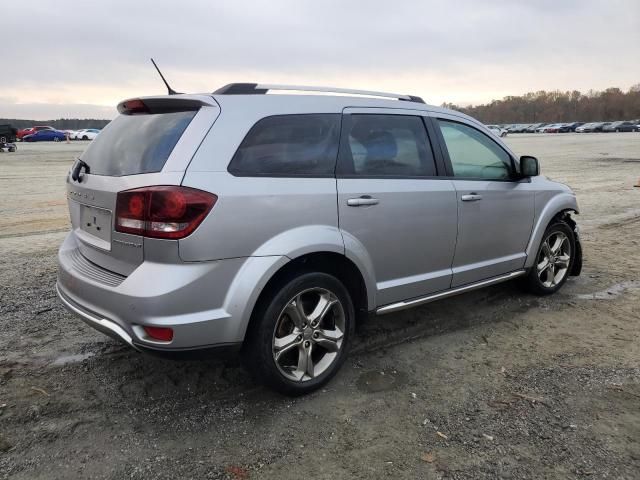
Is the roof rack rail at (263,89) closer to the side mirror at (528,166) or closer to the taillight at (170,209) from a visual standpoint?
the taillight at (170,209)

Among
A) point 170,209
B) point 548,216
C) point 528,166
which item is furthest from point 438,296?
point 170,209

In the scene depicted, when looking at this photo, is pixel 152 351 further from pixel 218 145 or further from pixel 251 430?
pixel 218 145

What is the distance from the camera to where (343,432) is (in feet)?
9.87

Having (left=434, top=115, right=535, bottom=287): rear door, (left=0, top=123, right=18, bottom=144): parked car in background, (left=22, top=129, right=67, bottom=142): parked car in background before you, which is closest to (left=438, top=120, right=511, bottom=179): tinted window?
(left=434, top=115, right=535, bottom=287): rear door

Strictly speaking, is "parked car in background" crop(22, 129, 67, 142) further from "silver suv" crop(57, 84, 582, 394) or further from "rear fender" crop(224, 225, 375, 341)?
"rear fender" crop(224, 225, 375, 341)

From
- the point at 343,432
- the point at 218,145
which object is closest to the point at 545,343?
the point at 343,432

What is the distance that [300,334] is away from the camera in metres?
3.30

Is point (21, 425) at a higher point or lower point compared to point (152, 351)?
lower

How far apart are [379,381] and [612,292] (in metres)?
3.10

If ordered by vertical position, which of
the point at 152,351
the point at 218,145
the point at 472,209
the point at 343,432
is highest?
the point at 218,145

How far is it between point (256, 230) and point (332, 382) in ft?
4.09

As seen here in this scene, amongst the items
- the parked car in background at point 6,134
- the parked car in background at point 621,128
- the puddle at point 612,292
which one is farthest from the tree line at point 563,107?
the puddle at point 612,292

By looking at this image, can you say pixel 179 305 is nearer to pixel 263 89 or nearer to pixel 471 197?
pixel 263 89

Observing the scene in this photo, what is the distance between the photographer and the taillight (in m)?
2.76
